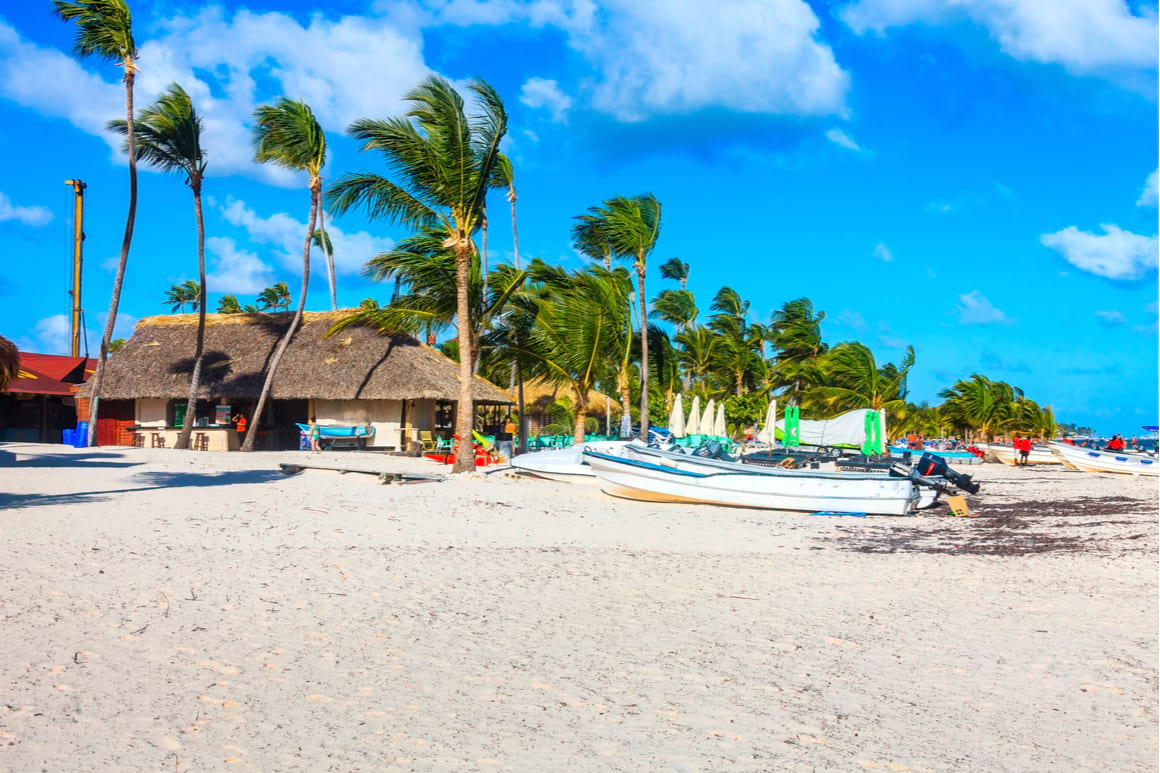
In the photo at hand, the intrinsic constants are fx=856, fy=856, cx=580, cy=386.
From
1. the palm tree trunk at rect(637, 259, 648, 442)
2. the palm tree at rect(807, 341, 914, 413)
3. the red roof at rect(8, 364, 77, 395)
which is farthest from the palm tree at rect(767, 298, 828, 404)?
the red roof at rect(8, 364, 77, 395)

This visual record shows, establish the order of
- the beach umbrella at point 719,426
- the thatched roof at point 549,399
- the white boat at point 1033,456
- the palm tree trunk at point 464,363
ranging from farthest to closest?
the thatched roof at point 549,399, the white boat at point 1033,456, the beach umbrella at point 719,426, the palm tree trunk at point 464,363

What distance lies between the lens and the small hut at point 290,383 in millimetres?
24250

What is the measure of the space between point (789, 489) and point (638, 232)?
38.8 feet

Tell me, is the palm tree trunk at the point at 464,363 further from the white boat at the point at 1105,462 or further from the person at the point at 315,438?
the white boat at the point at 1105,462

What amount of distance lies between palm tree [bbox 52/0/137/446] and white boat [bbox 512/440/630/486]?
12.5 m

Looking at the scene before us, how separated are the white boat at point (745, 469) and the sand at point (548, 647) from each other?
2.77 metres

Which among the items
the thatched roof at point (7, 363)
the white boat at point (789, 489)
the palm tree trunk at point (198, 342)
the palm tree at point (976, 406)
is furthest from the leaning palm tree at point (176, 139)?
the palm tree at point (976, 406)

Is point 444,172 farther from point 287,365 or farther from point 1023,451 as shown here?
point 1023,451

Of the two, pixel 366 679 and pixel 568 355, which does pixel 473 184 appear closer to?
pixel 568 355

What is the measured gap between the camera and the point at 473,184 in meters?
15.3

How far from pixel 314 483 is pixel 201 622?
8.49m

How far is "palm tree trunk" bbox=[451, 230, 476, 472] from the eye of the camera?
1545 centimetres

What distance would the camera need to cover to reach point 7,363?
13.1 metres

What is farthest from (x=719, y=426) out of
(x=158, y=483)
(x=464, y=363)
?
(x=158, y=483)
